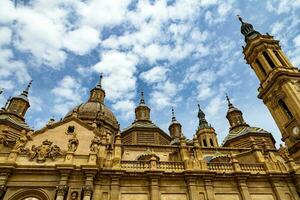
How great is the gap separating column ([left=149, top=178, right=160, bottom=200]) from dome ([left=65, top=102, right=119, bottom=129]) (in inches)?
657

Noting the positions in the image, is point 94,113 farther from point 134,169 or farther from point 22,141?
point 134,169

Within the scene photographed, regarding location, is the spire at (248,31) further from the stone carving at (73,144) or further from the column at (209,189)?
the stone carving at (73,144)

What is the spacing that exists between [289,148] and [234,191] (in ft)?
38.8

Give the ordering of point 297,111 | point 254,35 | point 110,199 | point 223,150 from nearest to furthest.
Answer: point 110,199
point 297,111
point 223,150
point 254,35

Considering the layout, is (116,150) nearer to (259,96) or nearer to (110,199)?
(110,199)

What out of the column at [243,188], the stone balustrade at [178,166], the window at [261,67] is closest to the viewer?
the column at [243,188]

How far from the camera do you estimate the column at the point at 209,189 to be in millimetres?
18750

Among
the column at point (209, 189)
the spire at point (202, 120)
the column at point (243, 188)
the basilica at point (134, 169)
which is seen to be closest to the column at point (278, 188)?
the basilica at point (134, 169)

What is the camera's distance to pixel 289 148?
26.8 m

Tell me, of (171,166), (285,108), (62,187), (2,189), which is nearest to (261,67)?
(285,108)

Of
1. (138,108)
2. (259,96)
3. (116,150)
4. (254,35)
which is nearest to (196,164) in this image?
(116,150)

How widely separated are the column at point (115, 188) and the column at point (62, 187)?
134 inches

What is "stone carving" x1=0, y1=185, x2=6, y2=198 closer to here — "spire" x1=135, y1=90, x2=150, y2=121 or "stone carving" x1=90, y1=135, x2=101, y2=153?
"stone carving" x1=90, y1=135, x2=101, y2=153

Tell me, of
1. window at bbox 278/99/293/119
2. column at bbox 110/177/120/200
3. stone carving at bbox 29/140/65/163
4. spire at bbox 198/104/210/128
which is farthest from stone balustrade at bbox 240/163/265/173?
spire at bbox 198/104/210/128
